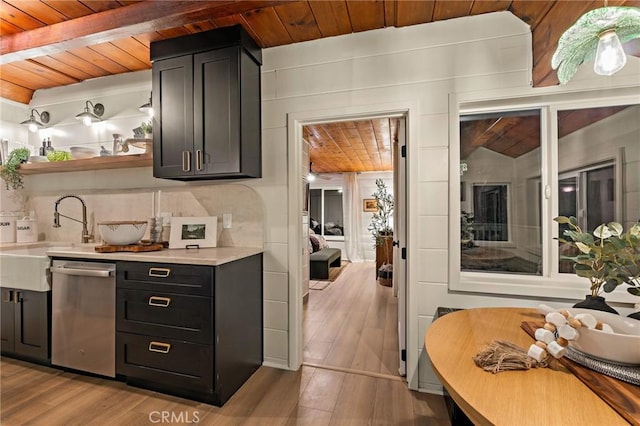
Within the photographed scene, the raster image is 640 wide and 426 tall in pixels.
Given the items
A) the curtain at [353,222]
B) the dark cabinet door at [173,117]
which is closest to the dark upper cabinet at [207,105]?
the dark cabinet door at [173,117]

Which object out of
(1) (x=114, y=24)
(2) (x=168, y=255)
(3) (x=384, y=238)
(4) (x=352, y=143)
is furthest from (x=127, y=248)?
(3) (x=384, y=238)

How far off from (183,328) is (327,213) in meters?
6.40

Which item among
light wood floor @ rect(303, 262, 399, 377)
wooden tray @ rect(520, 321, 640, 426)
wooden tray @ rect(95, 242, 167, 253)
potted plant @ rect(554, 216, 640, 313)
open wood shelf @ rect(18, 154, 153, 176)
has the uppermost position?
open wood shelf @ rect(18, 154, 153, 176)

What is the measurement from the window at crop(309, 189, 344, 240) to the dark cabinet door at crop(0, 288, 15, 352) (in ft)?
19.9

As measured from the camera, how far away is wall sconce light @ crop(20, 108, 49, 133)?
122 inches

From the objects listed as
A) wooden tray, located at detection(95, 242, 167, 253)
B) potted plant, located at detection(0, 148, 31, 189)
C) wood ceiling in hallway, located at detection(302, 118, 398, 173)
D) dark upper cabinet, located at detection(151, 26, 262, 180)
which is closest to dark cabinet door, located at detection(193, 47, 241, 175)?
dark upper cabinet, located at detection(151, 26, 262, 180)

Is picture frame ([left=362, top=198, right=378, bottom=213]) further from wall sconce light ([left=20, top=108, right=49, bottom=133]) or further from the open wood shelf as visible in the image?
wall sconce light ([left=20, top=108, right=49, bottom=133])

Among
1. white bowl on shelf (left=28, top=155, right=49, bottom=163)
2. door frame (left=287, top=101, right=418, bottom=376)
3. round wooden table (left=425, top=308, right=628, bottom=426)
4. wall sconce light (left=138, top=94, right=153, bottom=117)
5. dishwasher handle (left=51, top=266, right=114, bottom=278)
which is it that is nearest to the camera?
round wooden table (left=425, top=308, right=628, bottom=426)

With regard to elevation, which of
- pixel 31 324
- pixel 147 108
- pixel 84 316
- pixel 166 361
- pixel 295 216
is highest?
pixel 147 108

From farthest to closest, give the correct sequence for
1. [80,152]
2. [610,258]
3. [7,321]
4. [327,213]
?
[327,213], [80,152], [7,321], [610,258]

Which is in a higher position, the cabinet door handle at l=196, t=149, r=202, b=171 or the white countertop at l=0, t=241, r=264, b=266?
the cabinet door handle at l=196, t=149, r=202, b=171

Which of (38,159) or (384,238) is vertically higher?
(38,159)

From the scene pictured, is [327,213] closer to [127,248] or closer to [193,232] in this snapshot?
[193,232]

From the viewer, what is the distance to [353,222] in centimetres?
772
